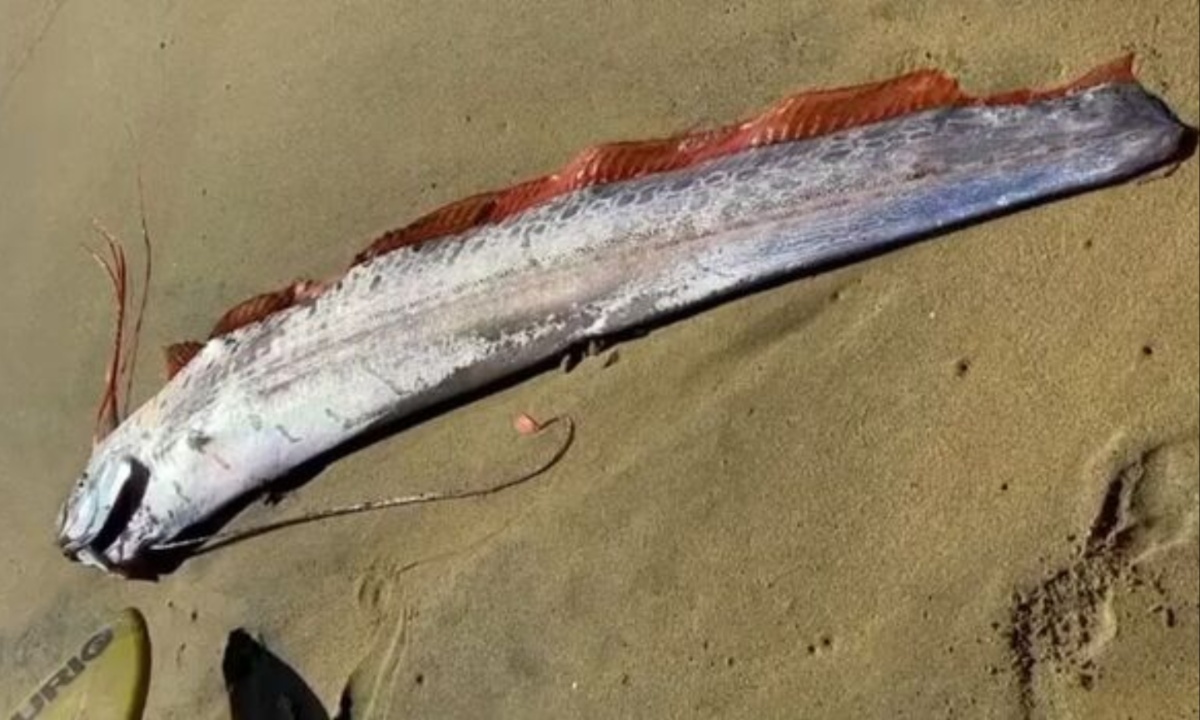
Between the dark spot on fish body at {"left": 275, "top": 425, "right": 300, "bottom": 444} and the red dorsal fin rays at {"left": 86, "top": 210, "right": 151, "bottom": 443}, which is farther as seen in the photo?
the red dorsal fin rays at {"left": 86, "top": 210, "right": 151, "bottom": 443}

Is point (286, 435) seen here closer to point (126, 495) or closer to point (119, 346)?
point (126, 495)

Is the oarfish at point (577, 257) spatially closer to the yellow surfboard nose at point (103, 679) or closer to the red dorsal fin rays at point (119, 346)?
the red dorsal fin rays at point (119, 346)

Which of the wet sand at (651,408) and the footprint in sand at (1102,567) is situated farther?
the wet sand at (651,408)

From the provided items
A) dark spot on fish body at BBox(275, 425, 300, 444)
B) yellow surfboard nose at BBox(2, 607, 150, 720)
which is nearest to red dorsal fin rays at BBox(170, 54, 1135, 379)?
dark spot on fish body at BBox(275, 425, 300, 444)

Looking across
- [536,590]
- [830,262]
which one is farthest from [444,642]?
[830,262]

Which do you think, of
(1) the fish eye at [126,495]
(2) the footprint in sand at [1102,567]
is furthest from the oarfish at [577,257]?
(2) the footprint in sand at [1102,567]

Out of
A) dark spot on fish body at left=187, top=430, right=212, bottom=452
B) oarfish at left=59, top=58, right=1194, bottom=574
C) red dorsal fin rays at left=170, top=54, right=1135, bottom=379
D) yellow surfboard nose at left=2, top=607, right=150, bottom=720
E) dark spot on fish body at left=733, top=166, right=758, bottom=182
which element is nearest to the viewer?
oarfish at left=59, top=58, right=1194, bottom=574

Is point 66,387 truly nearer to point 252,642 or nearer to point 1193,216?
point 252,642

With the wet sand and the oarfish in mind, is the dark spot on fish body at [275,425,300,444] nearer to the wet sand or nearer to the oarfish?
the oarfish
